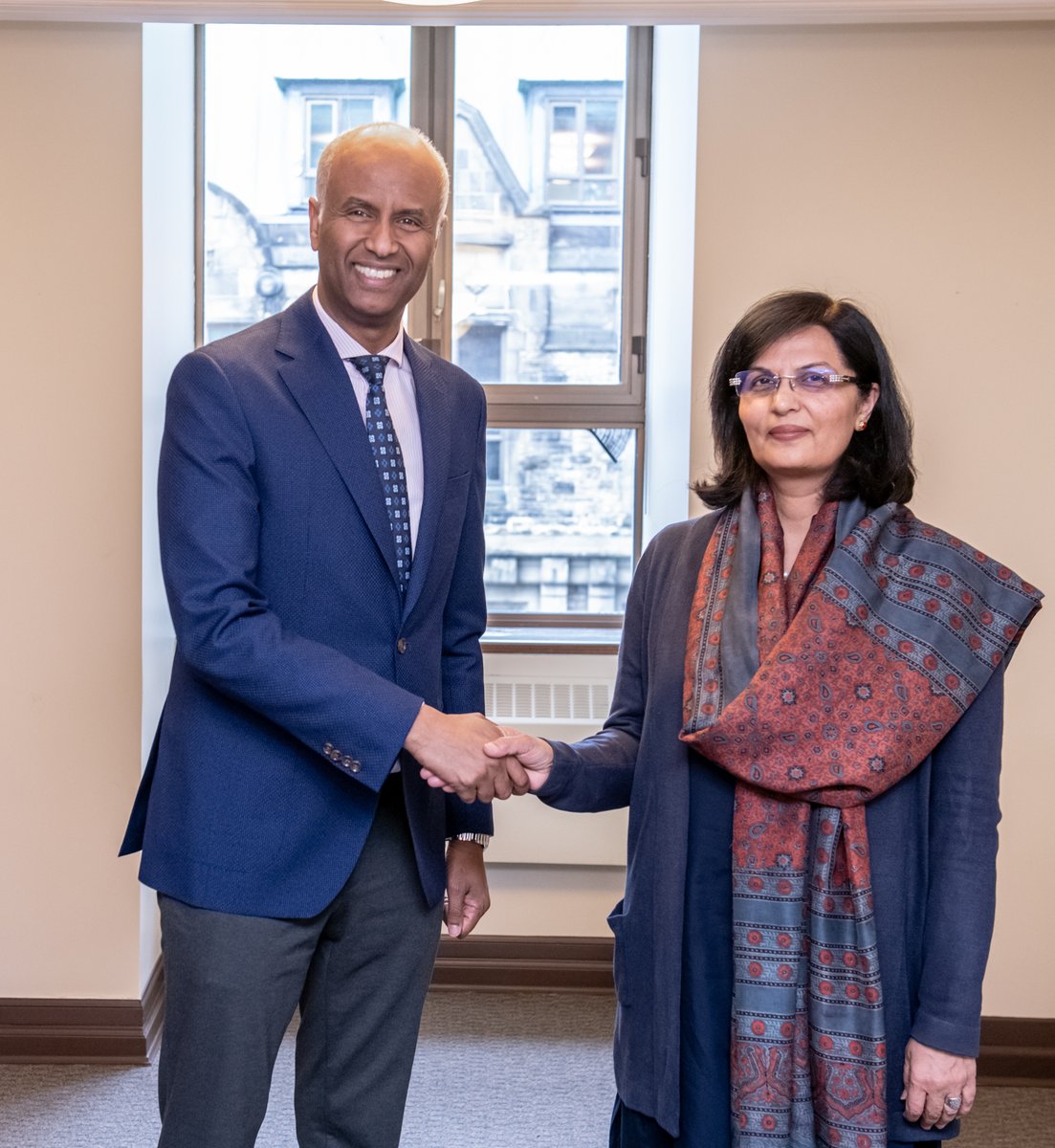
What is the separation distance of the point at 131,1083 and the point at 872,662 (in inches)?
Answer: 83.7

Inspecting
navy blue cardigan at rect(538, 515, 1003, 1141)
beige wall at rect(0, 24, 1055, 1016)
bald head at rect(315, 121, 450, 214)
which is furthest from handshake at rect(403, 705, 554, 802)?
beige wall at rect(0, 24, 1055, 1016)

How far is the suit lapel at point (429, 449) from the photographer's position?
5.48 ft

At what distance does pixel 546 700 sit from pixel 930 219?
60.0 inches

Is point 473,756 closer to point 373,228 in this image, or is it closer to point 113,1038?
point 373,228

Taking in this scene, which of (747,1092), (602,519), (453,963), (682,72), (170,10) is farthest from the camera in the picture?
(602,519)

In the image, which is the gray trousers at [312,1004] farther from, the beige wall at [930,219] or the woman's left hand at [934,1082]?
the beige wall at [930,219]

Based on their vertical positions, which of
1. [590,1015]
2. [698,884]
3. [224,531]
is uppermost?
[224,531]

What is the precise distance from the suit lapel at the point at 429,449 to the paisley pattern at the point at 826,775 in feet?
1.35

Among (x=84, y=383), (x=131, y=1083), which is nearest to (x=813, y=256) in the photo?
(x=84, y=383)

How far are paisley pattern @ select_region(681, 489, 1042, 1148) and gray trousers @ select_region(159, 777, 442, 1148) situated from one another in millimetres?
509

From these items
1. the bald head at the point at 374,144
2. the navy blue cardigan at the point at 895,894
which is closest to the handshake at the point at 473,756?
the navy blue cardigan at the point at 895,894

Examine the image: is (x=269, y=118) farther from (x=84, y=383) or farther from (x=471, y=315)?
(x=84, y=383)

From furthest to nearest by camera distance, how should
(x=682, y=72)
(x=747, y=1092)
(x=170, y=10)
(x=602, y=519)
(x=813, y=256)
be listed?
1. (x=602, y=519)
2. (x=682, y=72)
3. (x=813, y=256)
4. (x=170, y=10)
5. (x=747, y=1092)

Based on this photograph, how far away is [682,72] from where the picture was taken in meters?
3.02
